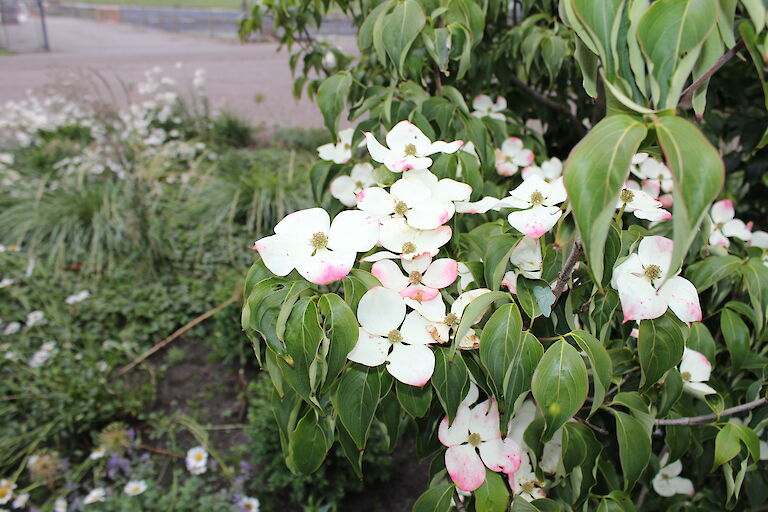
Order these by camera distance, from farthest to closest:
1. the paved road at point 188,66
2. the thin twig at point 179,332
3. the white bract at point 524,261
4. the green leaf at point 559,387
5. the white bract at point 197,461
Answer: the paved road at point 188,66 → the thin twig at point 179,332 → the white bract at point 197,461 → the white bract at point 524,261 → the green leaf at point 559,387

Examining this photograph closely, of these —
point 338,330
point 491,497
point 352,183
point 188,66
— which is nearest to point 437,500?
point 491,497

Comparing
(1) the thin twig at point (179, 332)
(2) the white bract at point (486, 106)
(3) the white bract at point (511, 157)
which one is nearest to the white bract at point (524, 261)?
(3) the white bract at point (511, 157)

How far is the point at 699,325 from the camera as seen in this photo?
0.82 metres

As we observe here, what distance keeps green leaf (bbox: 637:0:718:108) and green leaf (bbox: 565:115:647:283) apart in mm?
80

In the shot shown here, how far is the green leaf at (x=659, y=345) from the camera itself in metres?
0.60

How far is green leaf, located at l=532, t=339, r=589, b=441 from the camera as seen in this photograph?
1.79 feet

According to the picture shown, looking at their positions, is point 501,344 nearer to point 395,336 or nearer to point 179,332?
point 395,336

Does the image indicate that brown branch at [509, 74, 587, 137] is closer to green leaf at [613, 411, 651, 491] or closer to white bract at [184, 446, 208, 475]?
→ green leaf at [613, 411, 651, 491]

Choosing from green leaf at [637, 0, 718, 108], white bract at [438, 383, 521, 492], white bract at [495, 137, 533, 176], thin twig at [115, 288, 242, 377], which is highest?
green leaf at [637, 0, 718, 108]

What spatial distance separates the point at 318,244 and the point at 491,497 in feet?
1.14

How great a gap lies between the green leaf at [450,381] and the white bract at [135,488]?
1.17 m

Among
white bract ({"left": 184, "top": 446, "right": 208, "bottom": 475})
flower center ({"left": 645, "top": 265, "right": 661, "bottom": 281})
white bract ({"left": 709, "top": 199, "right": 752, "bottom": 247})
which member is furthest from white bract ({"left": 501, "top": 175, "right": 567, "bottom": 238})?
white bract ({"left": 184, "top": 446, "right": 208, "bottom": 475})

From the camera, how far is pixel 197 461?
1575mm

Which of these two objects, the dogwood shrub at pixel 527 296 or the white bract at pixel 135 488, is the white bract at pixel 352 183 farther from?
the white bract at pixel 135 488
